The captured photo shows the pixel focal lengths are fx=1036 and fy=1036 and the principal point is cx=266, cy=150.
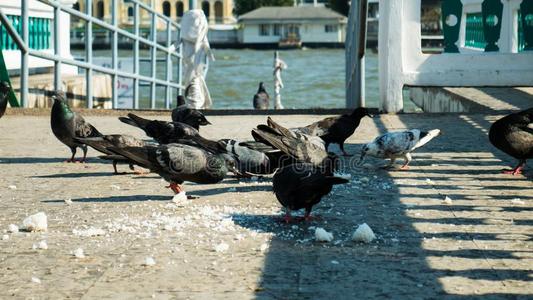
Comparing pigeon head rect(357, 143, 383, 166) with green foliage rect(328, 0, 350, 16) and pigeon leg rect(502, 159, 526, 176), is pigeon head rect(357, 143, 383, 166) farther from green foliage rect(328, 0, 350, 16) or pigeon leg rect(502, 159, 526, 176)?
green foliage rect(328, 0, 350, 16)

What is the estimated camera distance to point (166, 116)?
46.6 ft

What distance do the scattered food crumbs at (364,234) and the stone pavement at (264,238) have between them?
4 cm

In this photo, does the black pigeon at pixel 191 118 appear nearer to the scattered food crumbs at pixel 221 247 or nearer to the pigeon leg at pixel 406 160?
the pigeon leg at pixel 406 160

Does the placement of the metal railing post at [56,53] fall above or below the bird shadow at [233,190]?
above

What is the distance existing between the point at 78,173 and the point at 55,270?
375 centimetres

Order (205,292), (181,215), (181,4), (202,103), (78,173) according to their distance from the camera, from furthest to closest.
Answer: (181,4)
(202,103)
(78,173)
(181,215)
(205,292)

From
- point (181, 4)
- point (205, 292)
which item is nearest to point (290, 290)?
point (205, 292)

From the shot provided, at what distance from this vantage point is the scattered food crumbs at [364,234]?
232 inches

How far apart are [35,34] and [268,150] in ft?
43.9

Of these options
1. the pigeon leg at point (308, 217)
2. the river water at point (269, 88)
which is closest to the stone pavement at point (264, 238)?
the pigeon leg at point (308, 217)

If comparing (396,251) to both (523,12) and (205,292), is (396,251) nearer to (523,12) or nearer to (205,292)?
(205,292)

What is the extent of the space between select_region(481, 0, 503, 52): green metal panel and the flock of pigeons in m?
6.25

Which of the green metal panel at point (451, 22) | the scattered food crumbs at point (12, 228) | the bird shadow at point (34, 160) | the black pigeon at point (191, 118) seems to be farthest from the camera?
the green metal panel at point (451, 22)

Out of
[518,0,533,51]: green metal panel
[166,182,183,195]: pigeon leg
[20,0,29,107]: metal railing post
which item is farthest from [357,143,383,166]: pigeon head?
[20,0,29,107]: metal railing post
